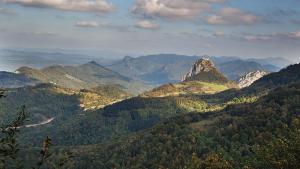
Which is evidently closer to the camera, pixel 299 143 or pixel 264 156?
pixel 299 143

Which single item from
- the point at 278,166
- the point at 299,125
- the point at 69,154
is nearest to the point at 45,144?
the point at 69,154

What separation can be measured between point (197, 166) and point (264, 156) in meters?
16.2

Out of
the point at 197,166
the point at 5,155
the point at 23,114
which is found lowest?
the point at 197,166

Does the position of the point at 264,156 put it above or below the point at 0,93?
below

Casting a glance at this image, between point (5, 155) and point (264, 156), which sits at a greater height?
point (5, 155)

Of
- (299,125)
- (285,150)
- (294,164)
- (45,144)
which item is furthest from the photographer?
(299,125)

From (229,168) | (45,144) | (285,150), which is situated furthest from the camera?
(229,168)

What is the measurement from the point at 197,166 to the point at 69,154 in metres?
54.0

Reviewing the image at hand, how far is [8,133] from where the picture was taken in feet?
143

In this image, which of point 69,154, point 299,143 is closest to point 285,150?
point 299,143

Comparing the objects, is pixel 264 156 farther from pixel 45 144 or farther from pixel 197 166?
pixel 45 144

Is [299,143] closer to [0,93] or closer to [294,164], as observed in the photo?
[294,164]

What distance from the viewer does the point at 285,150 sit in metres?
77.0

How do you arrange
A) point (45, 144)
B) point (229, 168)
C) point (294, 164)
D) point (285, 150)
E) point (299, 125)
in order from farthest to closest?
point (299, 125)
point (229, 168)
point (285, 150)
point (294, 164)
point (45, 144)
